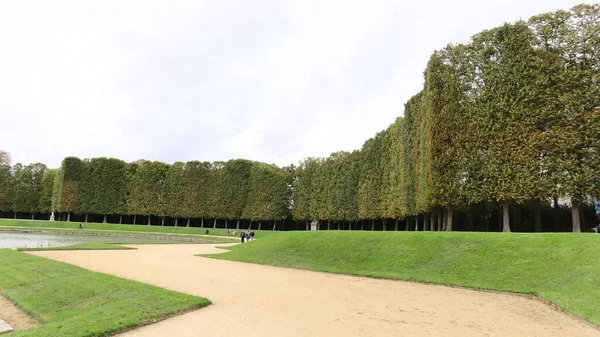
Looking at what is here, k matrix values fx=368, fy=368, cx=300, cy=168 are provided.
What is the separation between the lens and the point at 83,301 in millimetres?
12141

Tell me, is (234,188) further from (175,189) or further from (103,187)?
(103,187)

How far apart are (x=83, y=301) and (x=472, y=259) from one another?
56.7ft

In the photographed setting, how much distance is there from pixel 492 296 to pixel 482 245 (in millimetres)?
5399

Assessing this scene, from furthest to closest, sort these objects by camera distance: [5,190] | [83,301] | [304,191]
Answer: [5,190], [304,191], [83,301]

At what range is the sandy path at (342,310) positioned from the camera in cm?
944

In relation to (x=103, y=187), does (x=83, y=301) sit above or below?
below

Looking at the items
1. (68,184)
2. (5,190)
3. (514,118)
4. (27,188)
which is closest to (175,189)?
(68,184)

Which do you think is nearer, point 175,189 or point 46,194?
point 175,189

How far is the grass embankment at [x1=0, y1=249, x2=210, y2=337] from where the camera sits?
930 cm

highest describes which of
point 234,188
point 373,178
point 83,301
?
point 373,178

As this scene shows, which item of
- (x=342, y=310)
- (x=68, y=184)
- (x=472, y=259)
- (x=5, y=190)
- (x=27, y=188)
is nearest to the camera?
(x=342, y=310)

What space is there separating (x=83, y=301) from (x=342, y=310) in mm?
8504

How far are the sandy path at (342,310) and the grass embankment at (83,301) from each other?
2.39 ft

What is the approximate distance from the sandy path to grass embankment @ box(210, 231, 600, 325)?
124cm
